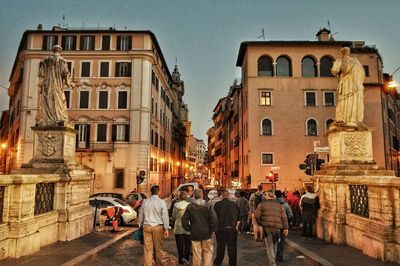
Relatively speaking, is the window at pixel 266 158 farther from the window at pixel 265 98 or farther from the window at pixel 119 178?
the window at pixel 119 178

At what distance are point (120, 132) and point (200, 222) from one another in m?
29.7

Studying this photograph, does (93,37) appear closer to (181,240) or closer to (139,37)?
(139,37)

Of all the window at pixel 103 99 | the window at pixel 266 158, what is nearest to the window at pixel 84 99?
the window at pixel 103 99

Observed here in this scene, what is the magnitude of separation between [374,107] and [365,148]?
32.2m

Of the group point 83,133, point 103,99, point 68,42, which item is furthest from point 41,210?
point 68,42

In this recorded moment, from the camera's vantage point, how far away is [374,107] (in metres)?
39.2

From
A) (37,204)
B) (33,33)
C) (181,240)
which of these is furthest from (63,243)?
(33,33)

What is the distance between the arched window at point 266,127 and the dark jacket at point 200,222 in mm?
30033

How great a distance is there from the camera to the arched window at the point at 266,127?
120 feet

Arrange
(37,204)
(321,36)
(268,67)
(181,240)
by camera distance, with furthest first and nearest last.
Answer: (321,36)
(268,67)
(37,204)
(181,240)

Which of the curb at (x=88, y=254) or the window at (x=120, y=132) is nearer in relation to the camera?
the curb at (x=88, y=254)

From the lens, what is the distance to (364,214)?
30.0 ft

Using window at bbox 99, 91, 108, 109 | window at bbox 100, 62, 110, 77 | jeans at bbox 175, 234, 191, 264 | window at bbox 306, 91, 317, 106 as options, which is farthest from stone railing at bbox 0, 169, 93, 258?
window at bbox 306, 91, 317, 106

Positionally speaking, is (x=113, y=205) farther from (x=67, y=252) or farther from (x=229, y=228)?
(x=229, y=228)
